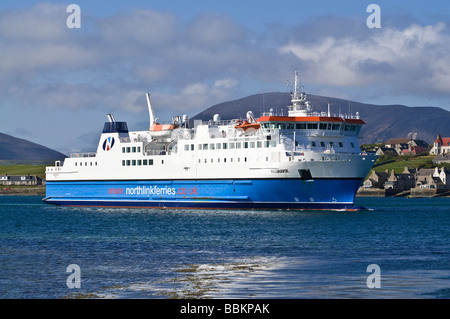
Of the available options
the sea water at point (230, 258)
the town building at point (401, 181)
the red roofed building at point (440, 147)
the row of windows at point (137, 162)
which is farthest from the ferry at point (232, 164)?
the red roofed building at point (440, 147)

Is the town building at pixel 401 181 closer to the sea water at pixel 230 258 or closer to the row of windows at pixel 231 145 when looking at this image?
the row of windows at pixel 231 145

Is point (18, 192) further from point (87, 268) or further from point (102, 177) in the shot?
point (87, 268)

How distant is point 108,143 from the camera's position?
6262 centimetres

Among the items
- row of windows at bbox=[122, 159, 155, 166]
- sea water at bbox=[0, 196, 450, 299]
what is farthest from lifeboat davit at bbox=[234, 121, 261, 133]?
sea water at bbox=[0, 196, 450, 299]

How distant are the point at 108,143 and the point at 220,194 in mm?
14611

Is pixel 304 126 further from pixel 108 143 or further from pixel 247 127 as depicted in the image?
pixel 108 143

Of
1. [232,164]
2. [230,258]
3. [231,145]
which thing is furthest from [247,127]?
[230,258]

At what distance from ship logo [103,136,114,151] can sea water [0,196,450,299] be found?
16.1m

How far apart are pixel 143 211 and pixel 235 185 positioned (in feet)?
30.4

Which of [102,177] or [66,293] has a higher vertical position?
[102,177]

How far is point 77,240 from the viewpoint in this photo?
1353 inches

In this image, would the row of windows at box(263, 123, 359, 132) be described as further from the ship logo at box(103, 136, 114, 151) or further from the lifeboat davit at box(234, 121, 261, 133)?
the ship logo at box(103, 136, 114, 151)

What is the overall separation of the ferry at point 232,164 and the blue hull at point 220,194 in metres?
0.07
